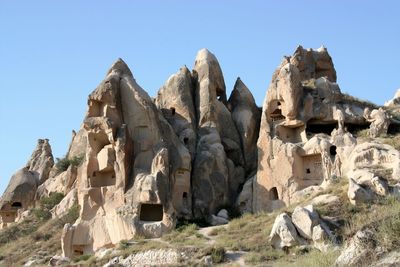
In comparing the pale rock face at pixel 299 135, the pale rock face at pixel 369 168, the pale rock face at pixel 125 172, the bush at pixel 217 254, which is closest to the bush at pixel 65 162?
the pale rock face at pixel 125 172

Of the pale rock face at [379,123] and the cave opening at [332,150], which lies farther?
the cave opening at [332,150]

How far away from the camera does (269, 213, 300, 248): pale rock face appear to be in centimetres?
1738

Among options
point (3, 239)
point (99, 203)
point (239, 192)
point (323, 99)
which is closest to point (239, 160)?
point (239, 192)

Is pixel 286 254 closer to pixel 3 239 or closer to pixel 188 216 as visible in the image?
pixel 188 216

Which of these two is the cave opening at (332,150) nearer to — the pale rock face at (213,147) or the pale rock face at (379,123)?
the pale rock face at (379,123)

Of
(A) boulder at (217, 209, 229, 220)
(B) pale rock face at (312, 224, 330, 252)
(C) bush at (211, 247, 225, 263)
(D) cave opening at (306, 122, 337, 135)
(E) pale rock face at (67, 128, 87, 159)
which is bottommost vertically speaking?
(C) bush at (211, 247, 225, 263)

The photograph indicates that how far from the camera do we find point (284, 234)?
17.6 metres

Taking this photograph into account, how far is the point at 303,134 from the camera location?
27.5 meters

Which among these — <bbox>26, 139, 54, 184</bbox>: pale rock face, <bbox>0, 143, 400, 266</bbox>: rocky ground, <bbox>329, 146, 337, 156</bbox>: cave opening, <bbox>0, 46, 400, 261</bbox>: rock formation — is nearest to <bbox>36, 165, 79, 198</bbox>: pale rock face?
<bbox>0, 46, 400, 261</bbox>: rock formation

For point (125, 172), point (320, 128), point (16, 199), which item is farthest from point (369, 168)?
point (16, 199)

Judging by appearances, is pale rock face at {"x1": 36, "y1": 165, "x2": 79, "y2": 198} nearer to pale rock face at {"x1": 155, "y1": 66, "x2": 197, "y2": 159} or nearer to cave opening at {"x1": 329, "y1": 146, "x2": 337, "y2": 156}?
pale rock face at {"x1": 155, "y1": 66, "x2": 197, "y2": 159}

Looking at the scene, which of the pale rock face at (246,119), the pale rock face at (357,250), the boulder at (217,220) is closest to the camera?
the pale rock face at (357,250)

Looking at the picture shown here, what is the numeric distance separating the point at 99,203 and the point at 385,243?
20.2m

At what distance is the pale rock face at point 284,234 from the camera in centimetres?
1738
